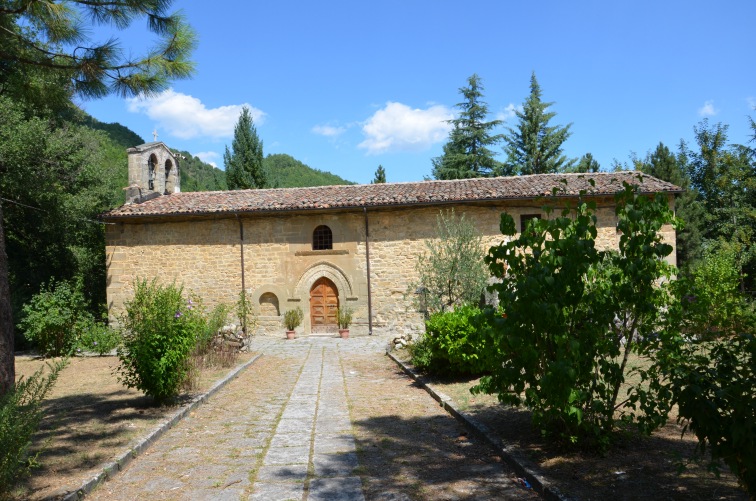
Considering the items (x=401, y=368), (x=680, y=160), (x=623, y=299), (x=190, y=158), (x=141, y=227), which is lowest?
(x=401, y=368)

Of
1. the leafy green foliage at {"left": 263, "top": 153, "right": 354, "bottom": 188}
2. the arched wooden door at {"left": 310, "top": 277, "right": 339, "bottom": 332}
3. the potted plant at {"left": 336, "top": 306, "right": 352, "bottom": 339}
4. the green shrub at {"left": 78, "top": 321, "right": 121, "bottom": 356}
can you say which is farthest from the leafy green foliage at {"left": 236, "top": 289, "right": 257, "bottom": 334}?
the leafy green foliage at {"left": 263, "top": 153, "right": 354, "bottom": 188}

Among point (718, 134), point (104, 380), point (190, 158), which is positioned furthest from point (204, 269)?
point (190, 158)

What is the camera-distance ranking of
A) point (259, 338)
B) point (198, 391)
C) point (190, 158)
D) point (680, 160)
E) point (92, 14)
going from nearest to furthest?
point (92, 14)
point (198, 391)
point (259, 338)
point (680, 160)
point (190, 158)

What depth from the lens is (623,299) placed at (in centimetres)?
404

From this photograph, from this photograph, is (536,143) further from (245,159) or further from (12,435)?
(12,435)

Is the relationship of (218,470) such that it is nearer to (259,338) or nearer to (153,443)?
(153,443)

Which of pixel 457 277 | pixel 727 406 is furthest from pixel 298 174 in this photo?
pixel 727 406

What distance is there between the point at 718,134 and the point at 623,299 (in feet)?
104

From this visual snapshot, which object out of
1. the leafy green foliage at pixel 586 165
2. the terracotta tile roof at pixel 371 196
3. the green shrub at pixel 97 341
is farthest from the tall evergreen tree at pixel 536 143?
the green shrub at pixel 97 341

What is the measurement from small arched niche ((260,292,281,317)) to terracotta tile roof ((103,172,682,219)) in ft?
9.42

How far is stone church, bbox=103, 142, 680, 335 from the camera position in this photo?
17.1 meters

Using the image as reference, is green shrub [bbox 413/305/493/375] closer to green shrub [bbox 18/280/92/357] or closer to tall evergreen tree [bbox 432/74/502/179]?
green shrub [bbox 18/280/92/357]

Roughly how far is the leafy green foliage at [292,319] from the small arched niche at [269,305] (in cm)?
52

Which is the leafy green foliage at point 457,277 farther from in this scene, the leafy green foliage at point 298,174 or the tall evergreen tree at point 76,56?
the leafy green foliage at point 298,174
